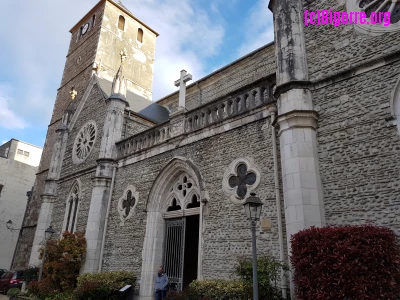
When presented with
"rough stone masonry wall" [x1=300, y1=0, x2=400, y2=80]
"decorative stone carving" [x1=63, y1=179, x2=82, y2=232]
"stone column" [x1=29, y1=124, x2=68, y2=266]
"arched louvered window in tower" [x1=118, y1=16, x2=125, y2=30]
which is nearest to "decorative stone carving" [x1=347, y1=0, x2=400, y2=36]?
"rough stone masonry wall" [x1=300, y1=0, x2=400, y2=80]

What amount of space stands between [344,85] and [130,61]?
21.7 meters

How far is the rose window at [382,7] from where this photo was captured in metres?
6.92

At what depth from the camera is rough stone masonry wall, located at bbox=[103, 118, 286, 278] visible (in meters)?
8.21

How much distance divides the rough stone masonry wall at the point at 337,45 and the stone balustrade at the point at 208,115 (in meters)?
1.50

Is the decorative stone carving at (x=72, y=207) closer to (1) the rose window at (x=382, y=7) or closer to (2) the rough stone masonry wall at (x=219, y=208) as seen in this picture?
(2) the rough stone masonry wall at (x=219, y=208)

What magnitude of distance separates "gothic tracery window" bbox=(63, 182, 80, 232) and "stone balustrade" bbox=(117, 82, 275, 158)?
11.3ft

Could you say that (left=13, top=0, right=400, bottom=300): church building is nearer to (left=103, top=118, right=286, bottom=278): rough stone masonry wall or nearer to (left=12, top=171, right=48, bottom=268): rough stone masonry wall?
(left=103, top=118, right=286, bottom=278): rough stone masonry wall

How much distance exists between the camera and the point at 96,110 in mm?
16266

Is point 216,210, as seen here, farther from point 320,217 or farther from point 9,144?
point 9,144

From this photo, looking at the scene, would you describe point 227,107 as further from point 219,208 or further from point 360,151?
point 360,151

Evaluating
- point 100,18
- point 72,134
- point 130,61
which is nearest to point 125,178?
point 72,134

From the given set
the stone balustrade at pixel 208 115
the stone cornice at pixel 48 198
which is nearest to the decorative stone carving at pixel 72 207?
the stone cornice at pixel 48 198

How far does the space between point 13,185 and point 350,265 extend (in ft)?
105

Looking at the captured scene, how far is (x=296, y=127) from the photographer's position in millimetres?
7164
